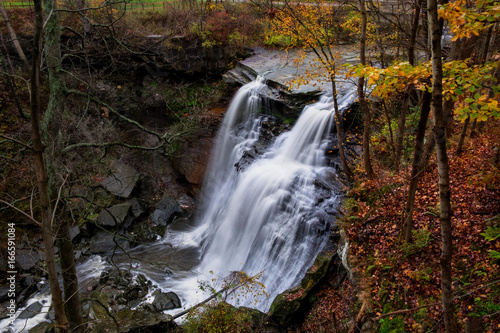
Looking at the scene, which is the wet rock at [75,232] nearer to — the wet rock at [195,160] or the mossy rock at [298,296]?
the wet rock at [195,160]

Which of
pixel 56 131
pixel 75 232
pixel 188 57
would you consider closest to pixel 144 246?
pixel 75 232

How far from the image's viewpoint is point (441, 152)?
115 inches

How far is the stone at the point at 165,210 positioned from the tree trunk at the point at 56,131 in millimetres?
8176

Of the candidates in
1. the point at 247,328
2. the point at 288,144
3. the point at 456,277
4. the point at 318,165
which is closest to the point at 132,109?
the point at 288,144

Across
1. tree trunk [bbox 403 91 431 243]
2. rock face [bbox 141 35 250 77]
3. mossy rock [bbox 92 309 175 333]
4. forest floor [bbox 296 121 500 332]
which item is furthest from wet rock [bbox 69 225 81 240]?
tree trunk [bbox 403 91 431 243]

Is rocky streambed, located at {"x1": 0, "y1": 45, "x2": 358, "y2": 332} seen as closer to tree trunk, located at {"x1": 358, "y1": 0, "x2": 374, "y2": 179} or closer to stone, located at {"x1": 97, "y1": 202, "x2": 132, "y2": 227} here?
stone, located at {"x1": 97, "y1": 202, "x2": 132, "y2": 227}

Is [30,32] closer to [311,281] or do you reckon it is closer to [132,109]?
[132,109]

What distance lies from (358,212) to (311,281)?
2055 millimetres

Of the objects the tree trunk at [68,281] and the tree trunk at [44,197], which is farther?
the tree trunk at [68,281]

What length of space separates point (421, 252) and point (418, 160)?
2030 millimetres

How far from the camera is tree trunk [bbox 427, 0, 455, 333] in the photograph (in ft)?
9.25

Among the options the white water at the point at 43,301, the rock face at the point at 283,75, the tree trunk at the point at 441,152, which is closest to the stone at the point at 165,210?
the white water at the point at 43,301

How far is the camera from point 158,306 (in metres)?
8.71

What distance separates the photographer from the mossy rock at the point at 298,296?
23.4 feet
